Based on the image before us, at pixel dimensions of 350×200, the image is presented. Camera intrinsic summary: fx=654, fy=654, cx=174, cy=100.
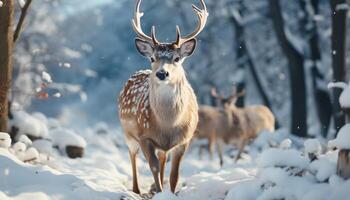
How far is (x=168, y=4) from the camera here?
2873 centimetres

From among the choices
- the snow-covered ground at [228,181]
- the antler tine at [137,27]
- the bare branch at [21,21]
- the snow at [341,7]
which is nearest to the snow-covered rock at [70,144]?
the snow-covered ground at [228,181]

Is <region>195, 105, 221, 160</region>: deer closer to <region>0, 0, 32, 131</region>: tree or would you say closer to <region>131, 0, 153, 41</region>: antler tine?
<region>131, 0, 153, 41</region>: antler tine

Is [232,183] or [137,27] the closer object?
[232,183]

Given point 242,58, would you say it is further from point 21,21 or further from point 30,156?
point 30,156

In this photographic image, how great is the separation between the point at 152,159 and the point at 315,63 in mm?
10770

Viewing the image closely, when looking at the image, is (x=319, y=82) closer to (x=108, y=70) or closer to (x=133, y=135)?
(x=133, y=135)

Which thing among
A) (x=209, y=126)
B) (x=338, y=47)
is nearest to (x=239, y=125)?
(x=209, y=126)

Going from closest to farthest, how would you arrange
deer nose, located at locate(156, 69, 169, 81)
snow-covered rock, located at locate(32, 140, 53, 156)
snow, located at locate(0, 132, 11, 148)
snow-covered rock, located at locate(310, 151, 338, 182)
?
1. snow-covered rock, located at locate(310, 151, 338, 182)
2. deer nose, located at locate(156, 69, 169, 81)
3. snow, located at locate(0, 132, 11, 148)
4. snow-covered rock, located at locate(32, 140, 53, 156)

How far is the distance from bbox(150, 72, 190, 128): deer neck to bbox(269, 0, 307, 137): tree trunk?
8419 mm

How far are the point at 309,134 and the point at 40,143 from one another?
1073 cm

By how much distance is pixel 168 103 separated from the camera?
726 cm

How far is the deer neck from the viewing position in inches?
285

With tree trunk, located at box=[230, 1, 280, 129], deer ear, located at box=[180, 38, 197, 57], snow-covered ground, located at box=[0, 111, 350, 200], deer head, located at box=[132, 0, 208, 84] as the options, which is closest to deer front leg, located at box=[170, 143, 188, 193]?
snow-covered ground, located at box=[0, 111, 350, 200]

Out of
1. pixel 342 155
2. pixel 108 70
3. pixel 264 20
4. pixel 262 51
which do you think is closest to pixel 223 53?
pixel 262 51
